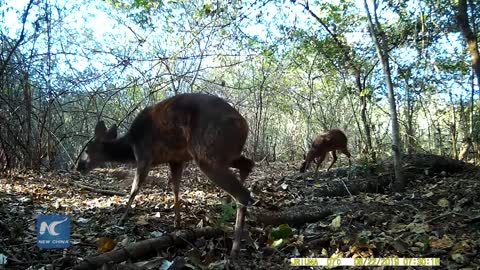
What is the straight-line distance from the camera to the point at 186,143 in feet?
16.2

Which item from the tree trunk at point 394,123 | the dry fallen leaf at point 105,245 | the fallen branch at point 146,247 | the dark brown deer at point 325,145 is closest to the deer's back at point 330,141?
the dark brown deer at point 325,145

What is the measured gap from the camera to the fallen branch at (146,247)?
3.06 metres

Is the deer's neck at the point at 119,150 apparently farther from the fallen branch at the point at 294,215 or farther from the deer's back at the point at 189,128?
the fallen branch at the point at 294,215

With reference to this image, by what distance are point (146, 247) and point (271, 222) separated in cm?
150

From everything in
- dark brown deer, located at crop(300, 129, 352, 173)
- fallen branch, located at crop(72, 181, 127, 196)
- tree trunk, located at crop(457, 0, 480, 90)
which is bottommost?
fallen branch, located at crop(72, 181, 127, 196)

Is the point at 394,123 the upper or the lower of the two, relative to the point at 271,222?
upper

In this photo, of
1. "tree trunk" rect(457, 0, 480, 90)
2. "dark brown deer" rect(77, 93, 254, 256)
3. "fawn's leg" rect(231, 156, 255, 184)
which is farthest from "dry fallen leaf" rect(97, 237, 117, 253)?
"tree trunk" rect(457, 0, 480, 90)

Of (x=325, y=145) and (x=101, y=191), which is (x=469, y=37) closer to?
(x=101, y=191)

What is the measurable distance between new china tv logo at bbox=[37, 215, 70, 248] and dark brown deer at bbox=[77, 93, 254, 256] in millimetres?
1344

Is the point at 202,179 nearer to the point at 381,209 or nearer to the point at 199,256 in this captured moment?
the point at 381,209

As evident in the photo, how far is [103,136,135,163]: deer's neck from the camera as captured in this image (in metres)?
5.91

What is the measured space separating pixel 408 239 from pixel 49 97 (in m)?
7.41

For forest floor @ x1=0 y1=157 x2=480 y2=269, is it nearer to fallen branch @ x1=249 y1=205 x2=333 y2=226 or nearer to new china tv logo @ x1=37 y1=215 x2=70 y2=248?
fallen branch @ x1=249 y1=205 x2=333 y2=226

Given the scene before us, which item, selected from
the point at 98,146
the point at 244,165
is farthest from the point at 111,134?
the point at 244,165
